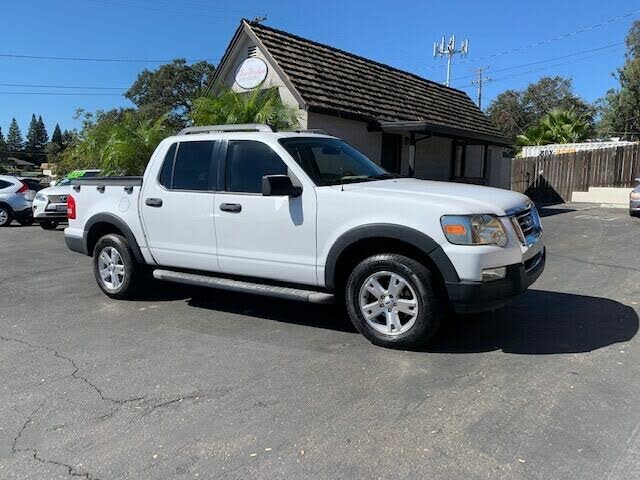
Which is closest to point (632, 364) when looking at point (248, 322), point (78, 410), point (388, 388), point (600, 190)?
point (388, 388)

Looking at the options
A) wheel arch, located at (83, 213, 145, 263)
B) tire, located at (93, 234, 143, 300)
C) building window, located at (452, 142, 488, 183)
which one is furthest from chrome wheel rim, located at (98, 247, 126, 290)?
building window, located at (452, 142, 488, 183)

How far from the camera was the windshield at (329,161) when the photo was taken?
17.7ft

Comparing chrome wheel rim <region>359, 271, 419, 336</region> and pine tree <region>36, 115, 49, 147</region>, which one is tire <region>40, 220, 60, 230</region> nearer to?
chrome wheel rim <region>359, 271, 419, 336</region>

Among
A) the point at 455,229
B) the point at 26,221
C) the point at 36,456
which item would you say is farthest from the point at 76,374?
the point at 26,221

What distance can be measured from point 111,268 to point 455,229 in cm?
429

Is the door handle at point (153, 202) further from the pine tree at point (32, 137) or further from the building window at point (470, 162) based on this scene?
the pine tree at point (32, 137)

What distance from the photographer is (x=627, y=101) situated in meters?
39.0

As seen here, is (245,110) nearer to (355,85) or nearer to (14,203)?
(355,85)

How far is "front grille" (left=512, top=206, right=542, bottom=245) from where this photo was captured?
4.73m

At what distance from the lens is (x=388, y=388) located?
4020mm

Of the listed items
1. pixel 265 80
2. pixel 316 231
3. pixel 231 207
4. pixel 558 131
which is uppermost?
pixel 265 80

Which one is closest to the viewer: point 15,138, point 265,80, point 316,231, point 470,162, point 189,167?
point 316,231

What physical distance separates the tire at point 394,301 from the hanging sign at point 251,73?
414 inches

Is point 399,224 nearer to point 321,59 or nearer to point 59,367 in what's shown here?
point 59,367
